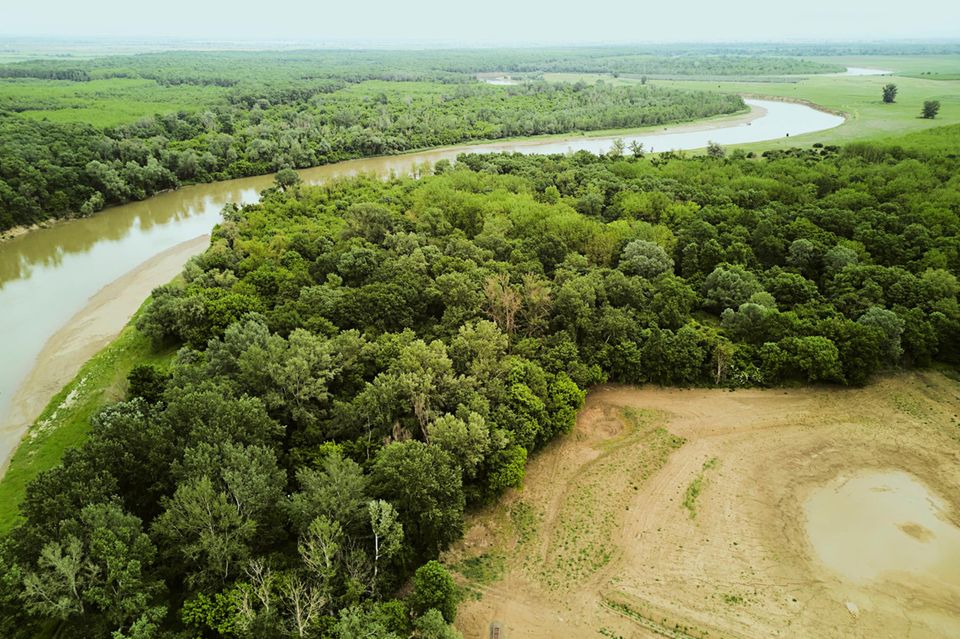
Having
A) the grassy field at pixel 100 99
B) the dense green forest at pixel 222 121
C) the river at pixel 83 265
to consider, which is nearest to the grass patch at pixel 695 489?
the river at pixel 83 265

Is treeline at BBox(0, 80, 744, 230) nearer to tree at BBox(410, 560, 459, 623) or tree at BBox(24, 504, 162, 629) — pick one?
tree at BBox(24, 504, 162, 629)

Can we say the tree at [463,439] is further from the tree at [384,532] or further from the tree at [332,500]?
the tree at [384,532]

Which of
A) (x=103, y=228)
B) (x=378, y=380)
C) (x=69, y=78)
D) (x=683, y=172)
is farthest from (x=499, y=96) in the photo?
(x=378, y=380)

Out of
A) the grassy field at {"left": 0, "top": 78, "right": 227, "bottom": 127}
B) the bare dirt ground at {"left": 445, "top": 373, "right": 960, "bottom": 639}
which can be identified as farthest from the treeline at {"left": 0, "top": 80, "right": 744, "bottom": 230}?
the bare dirt ground at {"left": 445, "top": 373, "right": 960, "bottom": 639}

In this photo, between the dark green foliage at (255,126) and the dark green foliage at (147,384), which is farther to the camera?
the dark green foliage at (255,126)

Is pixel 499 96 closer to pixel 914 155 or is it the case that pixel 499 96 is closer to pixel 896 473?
pixel 914 155
